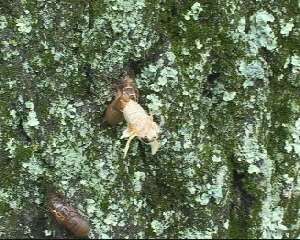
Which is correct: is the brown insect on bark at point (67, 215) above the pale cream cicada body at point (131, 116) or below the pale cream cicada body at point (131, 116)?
below

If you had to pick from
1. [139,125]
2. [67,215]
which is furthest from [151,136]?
[67,215]

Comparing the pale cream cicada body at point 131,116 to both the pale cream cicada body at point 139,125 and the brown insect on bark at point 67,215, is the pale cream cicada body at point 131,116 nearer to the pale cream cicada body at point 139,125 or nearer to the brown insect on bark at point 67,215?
the pale cream cicada body at point 139,125

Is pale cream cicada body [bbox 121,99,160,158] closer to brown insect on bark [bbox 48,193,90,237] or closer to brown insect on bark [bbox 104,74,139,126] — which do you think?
brown insect on bark [bbox 104,74,139,126]

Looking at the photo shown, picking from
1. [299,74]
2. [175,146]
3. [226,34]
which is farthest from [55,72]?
[299,74]

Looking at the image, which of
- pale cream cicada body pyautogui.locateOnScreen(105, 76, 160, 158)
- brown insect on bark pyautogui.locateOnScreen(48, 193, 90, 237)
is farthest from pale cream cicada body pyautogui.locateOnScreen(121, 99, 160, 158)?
brown insect on bark pyautogui.locateOnScreen(48, 193, 90, 237)

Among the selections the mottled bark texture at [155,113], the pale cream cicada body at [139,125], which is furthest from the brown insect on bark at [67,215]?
the pale cream cicada body at [139,125]

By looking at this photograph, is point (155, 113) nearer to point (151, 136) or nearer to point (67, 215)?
point (151, 136)

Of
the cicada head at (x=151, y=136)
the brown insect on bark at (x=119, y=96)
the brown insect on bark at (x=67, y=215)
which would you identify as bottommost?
the brown insect on bark at (x=67, y=215)
